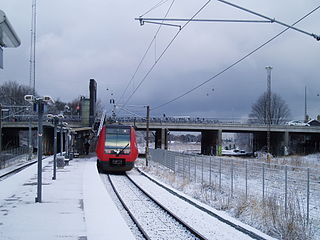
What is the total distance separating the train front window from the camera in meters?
25.3

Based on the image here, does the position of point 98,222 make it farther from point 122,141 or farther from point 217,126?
point 217,126

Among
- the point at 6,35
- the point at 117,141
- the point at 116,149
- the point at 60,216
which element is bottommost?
the point at 60,216

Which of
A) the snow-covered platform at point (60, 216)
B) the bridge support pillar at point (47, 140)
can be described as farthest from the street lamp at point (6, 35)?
the bridge support pillar at point (47, 140)

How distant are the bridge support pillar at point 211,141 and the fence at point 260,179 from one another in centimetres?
3835

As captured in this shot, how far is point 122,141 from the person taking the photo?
25688 millimetres

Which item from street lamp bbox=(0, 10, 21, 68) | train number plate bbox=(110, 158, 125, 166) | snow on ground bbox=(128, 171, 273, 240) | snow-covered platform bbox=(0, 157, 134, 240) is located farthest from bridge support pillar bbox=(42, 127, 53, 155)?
street lamp bbox=(0, 10, 21, 68)

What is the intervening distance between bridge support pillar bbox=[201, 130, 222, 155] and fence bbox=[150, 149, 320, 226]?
126 feet

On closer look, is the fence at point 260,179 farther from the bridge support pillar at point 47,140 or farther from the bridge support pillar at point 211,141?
the bridge support pillar at point 47,140

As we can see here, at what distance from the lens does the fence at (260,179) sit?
35.8 ft

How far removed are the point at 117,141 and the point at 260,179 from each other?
13.1m

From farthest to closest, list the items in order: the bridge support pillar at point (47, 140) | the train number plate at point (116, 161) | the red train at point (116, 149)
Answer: the bridge support pillar at point (47, 140)
the train number plate at point (116, 161)
the red train at point (116, 149)

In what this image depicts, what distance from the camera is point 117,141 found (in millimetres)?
25609

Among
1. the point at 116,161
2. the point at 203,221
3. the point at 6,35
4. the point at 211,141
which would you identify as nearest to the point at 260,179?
the point at 203,221

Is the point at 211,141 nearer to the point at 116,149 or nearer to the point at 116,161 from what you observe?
the point at 116,161
